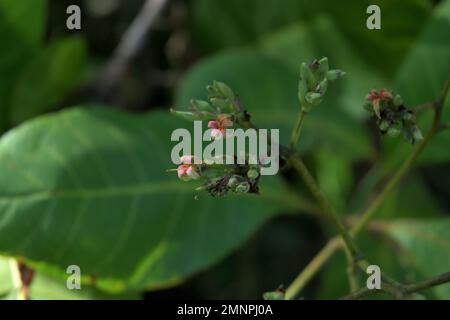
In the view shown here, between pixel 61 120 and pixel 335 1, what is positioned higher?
pixel 335 1

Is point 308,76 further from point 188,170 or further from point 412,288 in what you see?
point 412,288

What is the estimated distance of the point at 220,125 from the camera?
99 centimetres

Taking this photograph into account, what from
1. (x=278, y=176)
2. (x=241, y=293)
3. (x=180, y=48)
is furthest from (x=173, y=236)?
(x=180, y=48)

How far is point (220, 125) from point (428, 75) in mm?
724

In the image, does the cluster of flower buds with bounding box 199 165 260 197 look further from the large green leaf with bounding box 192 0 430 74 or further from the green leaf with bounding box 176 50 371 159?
the large green leaf with bounding box 192 0 430 74

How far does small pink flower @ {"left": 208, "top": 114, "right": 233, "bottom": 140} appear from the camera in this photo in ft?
3.23

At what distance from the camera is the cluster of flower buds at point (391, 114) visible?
3.34 ft

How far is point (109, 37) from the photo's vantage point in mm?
2217

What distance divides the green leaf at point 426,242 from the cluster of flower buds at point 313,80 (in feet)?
1.94

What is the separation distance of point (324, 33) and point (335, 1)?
0.14 meters

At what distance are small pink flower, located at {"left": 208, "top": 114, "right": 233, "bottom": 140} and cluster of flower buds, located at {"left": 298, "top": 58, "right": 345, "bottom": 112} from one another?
0.10 meters

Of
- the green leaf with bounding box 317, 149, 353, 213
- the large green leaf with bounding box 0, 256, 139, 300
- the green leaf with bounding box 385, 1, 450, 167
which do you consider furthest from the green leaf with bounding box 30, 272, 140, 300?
the green leaf with bounding box 317, 149, 353, 213

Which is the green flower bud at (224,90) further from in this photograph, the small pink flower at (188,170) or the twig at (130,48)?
the twig at (130,48)

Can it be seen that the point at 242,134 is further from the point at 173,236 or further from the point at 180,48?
the point at 180,48
